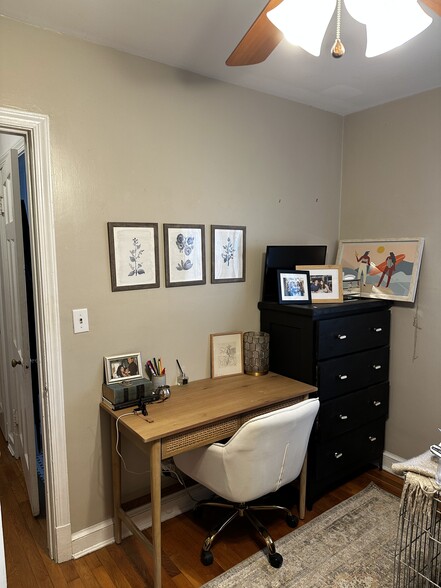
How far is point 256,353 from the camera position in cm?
252

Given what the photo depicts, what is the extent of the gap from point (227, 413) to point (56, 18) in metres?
1.92

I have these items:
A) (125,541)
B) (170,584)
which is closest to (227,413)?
(170,584)

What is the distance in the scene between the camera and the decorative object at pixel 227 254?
2.47 metres

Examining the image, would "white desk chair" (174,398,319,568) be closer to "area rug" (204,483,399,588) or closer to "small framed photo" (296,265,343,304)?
"area rug" (204,483,399,588)

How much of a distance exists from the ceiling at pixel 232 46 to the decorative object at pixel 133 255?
88cm

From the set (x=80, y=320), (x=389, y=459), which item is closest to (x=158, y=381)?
(x=80, y=320)

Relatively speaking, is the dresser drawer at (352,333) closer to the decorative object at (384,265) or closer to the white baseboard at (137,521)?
the decorative object at (384,265)

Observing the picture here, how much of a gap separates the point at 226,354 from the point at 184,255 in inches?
26.8

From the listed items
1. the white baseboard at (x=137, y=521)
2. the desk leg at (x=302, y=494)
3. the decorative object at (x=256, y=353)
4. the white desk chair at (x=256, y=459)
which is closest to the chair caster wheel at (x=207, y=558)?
the white desk chair at (x=256, y=459)

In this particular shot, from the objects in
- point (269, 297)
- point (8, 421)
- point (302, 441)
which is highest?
point (269, 297)

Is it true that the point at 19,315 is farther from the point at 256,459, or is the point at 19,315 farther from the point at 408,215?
the point at 408,215

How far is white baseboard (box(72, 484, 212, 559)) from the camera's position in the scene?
2.10 metres

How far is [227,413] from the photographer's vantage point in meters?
1.96

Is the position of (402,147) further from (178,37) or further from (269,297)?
(178,37)
